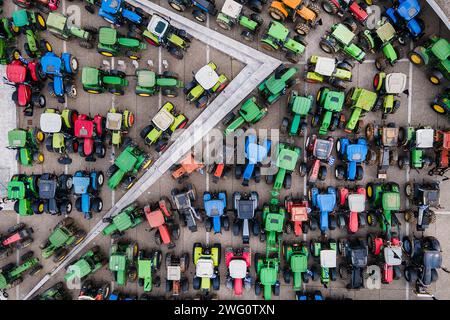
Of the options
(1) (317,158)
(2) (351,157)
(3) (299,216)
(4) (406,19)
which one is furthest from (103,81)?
(4) (406,19)

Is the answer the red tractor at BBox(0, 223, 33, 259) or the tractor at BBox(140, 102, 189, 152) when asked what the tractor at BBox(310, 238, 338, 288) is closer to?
the tractor at BBox(140, 102, 189, 152)

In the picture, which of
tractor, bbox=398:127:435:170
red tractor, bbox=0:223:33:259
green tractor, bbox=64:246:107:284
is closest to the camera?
tractor, bbox=398:127:435:170

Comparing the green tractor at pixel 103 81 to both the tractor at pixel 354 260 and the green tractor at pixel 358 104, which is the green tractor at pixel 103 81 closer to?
the green tractor at pixel 358 104

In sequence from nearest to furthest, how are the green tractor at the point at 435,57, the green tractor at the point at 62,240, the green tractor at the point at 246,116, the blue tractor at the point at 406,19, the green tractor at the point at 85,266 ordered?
the green tractor at the point at 435,57
the blue tractor at the point at 406,19
the green tractor at the point at 246,116
the green tractor at the point at 85,266
the green tractor at the point at 62,240

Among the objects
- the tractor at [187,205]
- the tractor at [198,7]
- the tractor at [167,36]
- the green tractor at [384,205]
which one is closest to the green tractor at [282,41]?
the tractor at [198,7]

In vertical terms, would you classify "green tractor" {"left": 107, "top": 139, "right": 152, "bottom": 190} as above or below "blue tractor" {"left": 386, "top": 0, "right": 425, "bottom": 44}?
below

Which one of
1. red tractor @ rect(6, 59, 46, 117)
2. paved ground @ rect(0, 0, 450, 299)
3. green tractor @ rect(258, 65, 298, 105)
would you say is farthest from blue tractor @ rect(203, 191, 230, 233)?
red tractor @ rect(6, 59, 46, 117)

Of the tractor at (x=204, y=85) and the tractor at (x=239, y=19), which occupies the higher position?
the tractor at (x=239, y=19)
